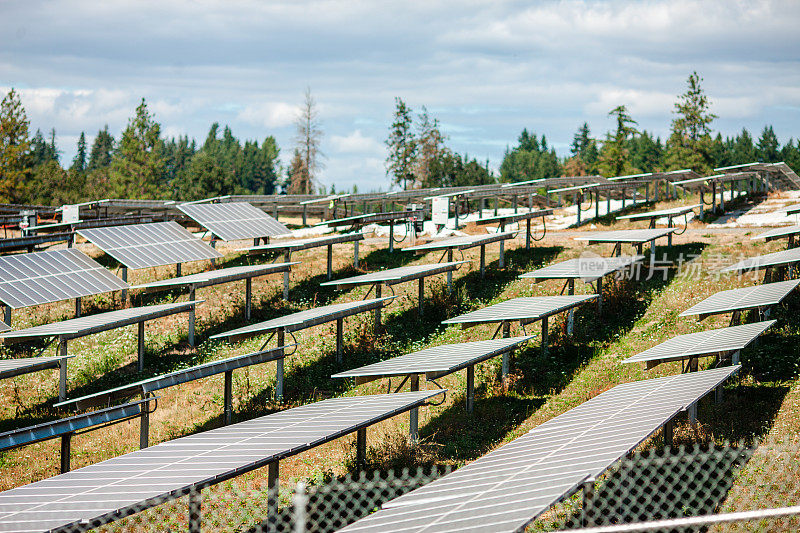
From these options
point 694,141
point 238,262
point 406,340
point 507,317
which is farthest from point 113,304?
point 694,141

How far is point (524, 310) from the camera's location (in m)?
18.6

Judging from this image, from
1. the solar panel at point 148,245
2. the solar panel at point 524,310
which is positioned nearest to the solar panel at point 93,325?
the solar panel at point 148,245

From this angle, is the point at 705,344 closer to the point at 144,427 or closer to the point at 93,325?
the point at 144,427

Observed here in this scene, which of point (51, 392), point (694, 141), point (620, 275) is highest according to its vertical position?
point (694, 141)

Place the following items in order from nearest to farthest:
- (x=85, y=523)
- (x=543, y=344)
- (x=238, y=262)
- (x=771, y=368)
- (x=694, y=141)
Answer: (x=85, y=523) < (x=771, y=368) < (x=543, y=344) < (x=238, y=262) < (x=694, y=141)

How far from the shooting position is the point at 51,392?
2036 centimetres

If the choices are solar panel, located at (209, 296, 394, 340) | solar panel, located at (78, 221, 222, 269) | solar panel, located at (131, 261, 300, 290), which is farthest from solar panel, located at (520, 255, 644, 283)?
solar panel, located at (78, 221, 222, 269)

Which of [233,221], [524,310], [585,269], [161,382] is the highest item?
[233,221]

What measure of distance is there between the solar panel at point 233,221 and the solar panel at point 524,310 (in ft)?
43.7

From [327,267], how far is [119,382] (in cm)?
944

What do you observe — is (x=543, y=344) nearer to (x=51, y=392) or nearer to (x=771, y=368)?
(x=771, y=368)

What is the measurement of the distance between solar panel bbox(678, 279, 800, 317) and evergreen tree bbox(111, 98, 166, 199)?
67.7 metres

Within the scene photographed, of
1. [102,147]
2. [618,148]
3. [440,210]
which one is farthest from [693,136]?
[102,147]

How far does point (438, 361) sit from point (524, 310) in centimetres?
442
